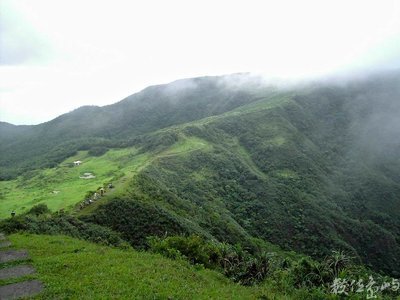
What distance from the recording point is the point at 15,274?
28.1 meters

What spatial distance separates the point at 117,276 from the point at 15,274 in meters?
8.14

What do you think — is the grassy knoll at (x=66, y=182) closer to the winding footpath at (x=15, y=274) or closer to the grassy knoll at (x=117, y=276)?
the winding footpath at (x=15, y=274)

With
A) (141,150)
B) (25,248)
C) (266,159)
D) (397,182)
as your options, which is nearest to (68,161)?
(141,150)

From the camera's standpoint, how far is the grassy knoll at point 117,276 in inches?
974

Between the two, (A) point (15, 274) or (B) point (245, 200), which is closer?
(A) point (15, 274)

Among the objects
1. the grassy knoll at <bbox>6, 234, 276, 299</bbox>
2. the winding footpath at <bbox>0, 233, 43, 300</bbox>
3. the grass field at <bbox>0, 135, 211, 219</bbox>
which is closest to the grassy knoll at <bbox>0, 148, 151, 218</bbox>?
the grass field at <bbox>0, 135, 211, 219</bbox>

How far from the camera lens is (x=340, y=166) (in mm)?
188375

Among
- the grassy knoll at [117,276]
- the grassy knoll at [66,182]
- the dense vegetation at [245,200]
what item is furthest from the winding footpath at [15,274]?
the grassy knoll at [66,182]

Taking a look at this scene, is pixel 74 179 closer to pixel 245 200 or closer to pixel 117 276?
pixel 245 200

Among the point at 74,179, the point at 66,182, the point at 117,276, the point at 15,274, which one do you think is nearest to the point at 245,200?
the point at 74,179

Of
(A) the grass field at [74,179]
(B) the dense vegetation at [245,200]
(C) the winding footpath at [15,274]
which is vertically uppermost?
(C) the winding footpath at [15,274]

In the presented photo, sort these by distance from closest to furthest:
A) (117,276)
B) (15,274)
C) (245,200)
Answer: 1. (117,276)
2. (15,274)
3. (245,200)

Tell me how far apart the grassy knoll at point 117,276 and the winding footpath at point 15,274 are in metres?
0.68

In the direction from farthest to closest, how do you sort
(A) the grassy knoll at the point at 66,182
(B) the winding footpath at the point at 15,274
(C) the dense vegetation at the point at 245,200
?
1. (A) the grassy knoll at the point at 66,182
2. (C) the dense vegetation at the point at 245,200
3. (B) the winding footpath at the point at 15,274
